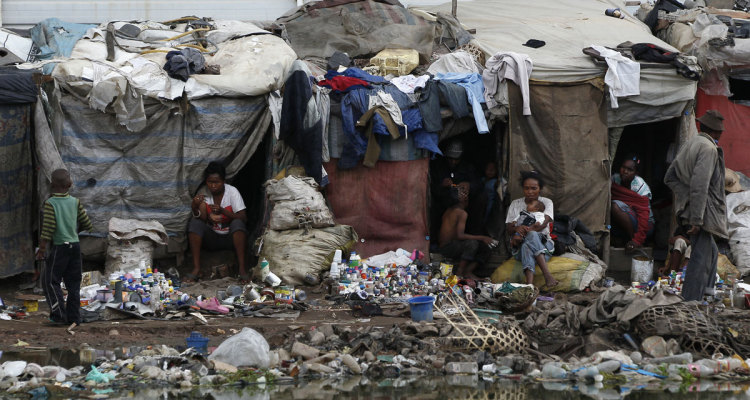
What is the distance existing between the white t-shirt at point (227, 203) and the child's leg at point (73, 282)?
9.57 ft

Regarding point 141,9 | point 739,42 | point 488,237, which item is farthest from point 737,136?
point 141,9

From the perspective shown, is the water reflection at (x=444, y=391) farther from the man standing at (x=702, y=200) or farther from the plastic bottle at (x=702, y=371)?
the man standing at (x=702, y=200)

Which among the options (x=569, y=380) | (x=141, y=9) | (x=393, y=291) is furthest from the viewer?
(x=141, y=9)

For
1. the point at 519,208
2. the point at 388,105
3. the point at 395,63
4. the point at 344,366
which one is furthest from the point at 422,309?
the point at 395,63

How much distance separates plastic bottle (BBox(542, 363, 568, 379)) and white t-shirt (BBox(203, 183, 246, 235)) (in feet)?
17.3

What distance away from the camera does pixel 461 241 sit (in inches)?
522

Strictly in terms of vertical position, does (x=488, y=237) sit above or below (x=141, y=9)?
below

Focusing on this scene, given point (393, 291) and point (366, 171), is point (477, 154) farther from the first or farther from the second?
point (393, 291)

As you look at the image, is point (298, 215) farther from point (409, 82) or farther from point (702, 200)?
point (702, 200)

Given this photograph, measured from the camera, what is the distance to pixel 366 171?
1343 centimetres

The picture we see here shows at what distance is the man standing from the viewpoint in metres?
10.4

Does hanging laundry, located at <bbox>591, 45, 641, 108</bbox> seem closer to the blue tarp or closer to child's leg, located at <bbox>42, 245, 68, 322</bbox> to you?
the blue tarp

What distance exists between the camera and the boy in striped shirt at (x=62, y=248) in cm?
1021

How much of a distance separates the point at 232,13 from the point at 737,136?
21.3 feet
